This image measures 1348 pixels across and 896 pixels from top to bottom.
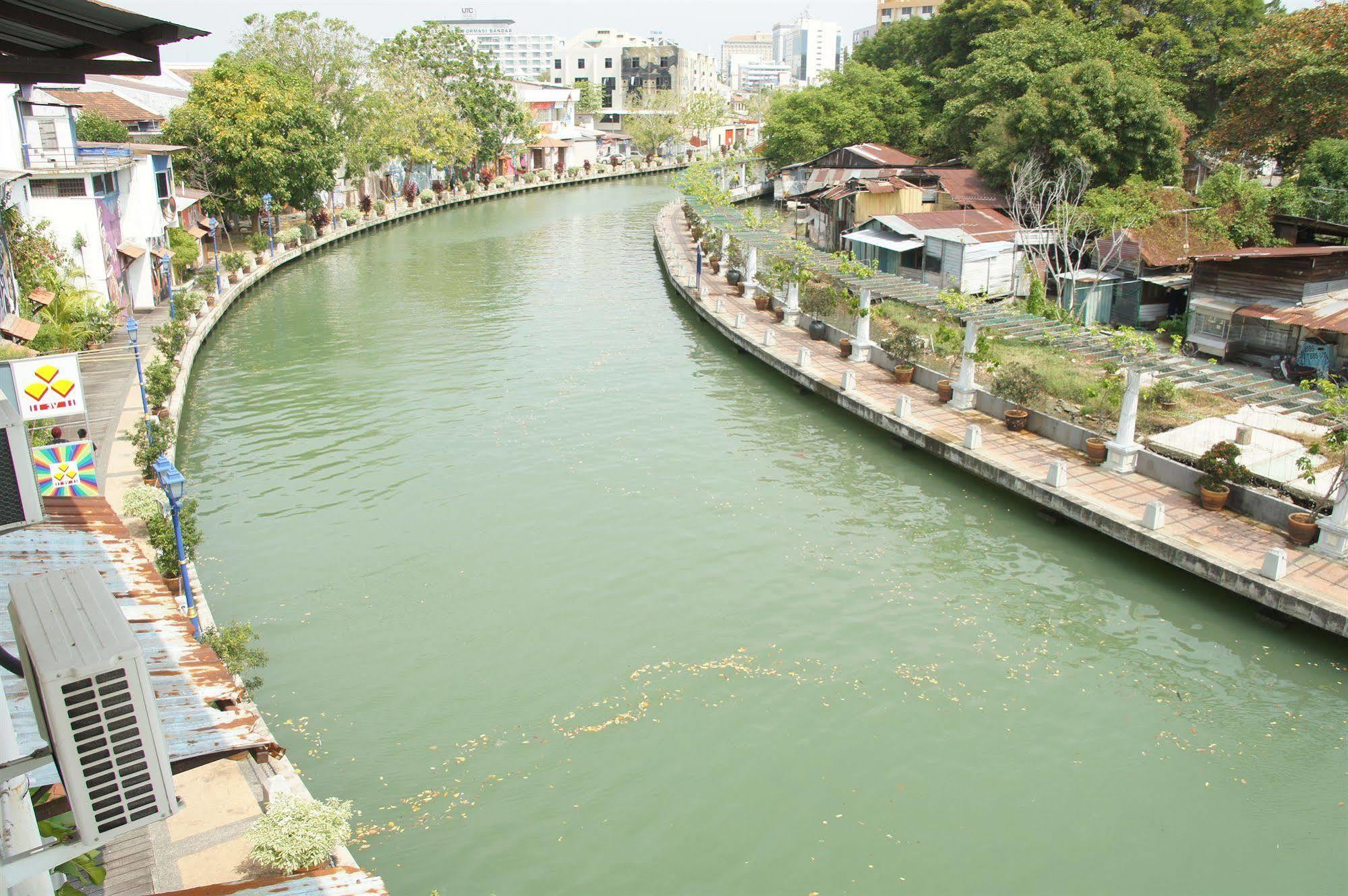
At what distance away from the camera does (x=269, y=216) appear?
135 feet

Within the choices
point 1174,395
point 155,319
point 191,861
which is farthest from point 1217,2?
point 191,861

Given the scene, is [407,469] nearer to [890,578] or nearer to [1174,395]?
[890,578]

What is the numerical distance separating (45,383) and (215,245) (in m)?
25.4

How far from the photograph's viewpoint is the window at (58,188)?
26.1 metres

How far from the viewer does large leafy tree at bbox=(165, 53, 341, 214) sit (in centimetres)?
3853

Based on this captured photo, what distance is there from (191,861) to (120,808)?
497 cm

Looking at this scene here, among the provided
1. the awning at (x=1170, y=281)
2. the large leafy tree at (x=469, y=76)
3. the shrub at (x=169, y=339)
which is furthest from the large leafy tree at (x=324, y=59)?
the awning at (x=1170, y=281)

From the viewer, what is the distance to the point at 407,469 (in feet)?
62.3

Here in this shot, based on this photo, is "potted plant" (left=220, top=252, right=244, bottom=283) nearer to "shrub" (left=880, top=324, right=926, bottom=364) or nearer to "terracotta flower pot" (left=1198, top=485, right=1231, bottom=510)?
"shrub" (left=880, top=324, right=926, bottom=364)

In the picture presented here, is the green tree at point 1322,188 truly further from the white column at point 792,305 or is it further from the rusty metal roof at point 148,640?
the rusty metal roof at point 148,640

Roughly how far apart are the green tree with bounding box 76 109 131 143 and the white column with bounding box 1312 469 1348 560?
40.4 metres

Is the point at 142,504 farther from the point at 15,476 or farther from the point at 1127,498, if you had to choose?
the point at 1127,498

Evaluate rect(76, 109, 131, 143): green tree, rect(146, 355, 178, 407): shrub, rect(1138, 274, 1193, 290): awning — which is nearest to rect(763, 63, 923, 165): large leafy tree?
rect(1138, 274, 1193, 290): awning

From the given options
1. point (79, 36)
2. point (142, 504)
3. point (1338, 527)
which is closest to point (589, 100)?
point (142, 504)
